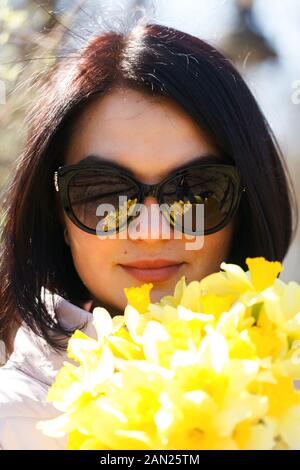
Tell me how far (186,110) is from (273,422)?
0.83 meters

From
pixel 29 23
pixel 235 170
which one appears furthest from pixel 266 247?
pixel 29 23

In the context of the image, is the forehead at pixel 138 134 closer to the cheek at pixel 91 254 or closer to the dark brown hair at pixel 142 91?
the dark brown hair at pixel 142 91

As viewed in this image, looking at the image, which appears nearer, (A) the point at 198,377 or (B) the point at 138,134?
(A) the point at 198,377

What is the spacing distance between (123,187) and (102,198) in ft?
0.17

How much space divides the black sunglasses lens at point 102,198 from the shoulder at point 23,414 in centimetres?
35

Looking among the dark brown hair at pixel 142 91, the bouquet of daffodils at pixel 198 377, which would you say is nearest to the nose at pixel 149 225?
the dark brown hair at pixel 142 91

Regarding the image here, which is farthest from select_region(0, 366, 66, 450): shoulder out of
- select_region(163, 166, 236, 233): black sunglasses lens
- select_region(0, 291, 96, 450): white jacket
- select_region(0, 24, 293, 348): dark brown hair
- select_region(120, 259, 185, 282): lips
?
select_region(163, 166, 236, 233): black sunglasses lens

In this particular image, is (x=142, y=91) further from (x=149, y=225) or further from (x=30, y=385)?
(x=30, y=385)

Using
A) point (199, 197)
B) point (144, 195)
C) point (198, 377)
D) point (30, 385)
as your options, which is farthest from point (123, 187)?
point (198, 377)

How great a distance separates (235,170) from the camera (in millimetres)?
1540

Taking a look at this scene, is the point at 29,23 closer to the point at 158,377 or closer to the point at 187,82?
the point at 187,82

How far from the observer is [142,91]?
5.19 feet

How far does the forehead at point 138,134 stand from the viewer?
1474mm
